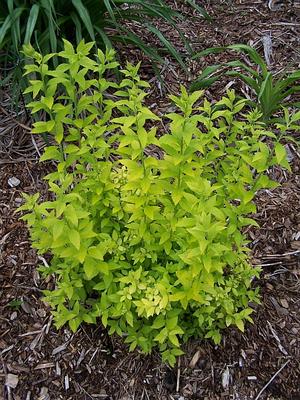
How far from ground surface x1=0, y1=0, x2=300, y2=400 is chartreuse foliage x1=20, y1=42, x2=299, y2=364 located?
214 millimetres

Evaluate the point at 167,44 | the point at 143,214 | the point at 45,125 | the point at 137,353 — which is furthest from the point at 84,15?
the point at 137,353

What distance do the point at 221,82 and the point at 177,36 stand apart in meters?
0.45

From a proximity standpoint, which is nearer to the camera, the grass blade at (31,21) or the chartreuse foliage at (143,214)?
the chartreuse foliage at (143,214)

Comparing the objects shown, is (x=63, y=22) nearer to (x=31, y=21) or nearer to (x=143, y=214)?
(x=31, y=21)

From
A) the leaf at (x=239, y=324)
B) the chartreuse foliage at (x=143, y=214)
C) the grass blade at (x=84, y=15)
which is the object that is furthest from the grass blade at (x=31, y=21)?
the leaf at (x=239, y=324)

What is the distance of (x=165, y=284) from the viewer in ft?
6.04

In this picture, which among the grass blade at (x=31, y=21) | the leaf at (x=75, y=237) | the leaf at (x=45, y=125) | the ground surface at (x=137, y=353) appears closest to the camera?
the leaf at (x=75, y=237)

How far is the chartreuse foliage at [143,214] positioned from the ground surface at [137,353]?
0.70 feet

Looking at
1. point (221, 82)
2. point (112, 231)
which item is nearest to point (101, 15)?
point (221, 82)

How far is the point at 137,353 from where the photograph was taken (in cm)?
227

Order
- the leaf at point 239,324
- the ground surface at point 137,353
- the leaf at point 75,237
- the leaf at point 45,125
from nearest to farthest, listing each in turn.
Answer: the leaf at point 75,237, the leaf at point 45,125, the leaf at point 239,324, the ground surface at point 137,353

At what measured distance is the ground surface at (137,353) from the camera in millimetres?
2236

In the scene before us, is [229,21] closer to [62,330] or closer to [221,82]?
[221,82]

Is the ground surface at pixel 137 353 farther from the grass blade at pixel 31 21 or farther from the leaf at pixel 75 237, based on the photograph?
the leaf at pixel 75 237
